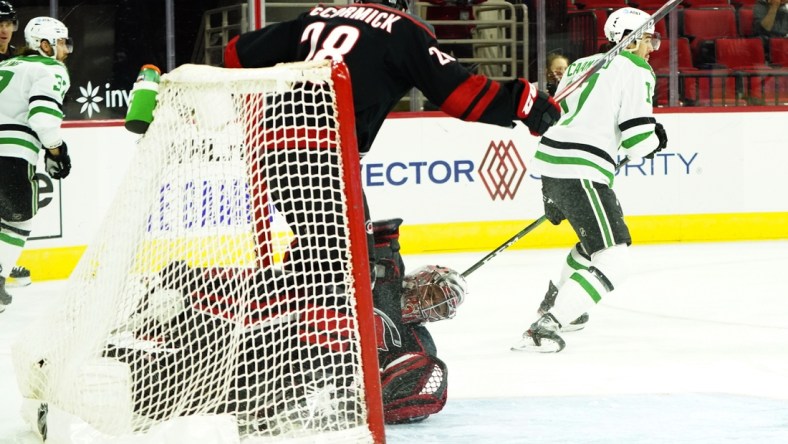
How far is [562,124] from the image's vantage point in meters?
4.19

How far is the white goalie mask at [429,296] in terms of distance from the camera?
3.03 meters

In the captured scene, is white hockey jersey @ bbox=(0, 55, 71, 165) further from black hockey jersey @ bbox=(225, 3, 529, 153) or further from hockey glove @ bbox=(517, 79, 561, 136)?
hockey glove @ bbox=(517, 79, 561, 136)

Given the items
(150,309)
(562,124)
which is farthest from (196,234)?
(562,124)

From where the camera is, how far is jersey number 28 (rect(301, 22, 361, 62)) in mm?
2842

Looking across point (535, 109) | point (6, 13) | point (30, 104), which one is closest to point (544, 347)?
point (535, 109)

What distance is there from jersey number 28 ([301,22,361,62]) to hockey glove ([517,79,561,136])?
41 centimetres

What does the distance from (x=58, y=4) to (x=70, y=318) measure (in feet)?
13.1

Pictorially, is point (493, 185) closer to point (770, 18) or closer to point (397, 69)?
point (770, 18)

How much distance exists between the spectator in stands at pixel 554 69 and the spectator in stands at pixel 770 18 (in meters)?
1.35

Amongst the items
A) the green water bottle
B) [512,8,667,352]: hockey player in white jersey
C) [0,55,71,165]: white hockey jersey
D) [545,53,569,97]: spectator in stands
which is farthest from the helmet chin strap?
[545,53,569,97]: spectator in stands

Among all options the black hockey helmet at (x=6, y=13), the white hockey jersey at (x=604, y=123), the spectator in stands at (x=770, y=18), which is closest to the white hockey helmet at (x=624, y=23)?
the white hockey jersey at (x=604, y=123)

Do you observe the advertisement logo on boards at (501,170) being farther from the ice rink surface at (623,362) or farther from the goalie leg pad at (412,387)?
the goalie leg pad at (412,387)

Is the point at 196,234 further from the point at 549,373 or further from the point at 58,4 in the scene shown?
the point at 58,4

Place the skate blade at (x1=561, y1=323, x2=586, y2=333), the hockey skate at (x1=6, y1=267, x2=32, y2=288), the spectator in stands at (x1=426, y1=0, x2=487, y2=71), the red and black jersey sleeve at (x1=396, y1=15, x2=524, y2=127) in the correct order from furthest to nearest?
the spectator in stands at (x1=426, y1=0, x2=487, y2=71) < the hockey skate at (x1=6, y1=267, x2=32, y2=288) < the skate blade at (x1=561, y1=323, x2=586, y2=333) < the red and black jersey sleeve at (x1=396, y1=15, x2=524, y2=127)
